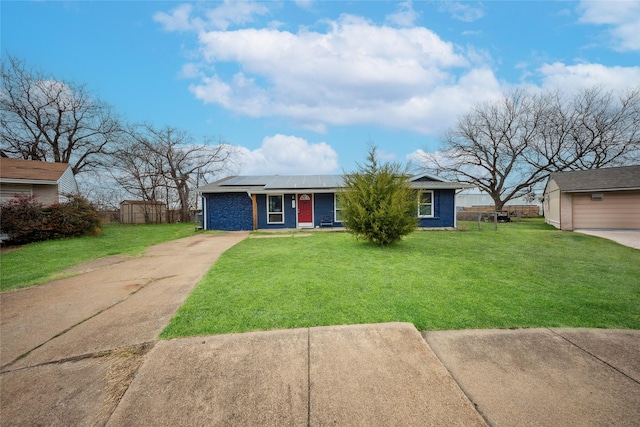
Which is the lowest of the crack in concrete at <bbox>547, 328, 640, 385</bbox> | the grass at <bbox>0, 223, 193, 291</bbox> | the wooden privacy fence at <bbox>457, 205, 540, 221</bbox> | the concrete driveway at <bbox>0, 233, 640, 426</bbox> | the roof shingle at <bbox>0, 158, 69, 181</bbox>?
the crack in concrete at <bbox>547, 328, 640, 385</bbox>

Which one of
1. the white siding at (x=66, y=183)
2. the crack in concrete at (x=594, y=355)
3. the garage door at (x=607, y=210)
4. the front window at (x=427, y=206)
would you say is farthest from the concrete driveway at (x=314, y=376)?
the garage door at (x=607, y=210)

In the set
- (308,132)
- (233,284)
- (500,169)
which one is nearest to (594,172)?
(500,169)

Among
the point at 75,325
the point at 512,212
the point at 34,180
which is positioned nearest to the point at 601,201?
the point at 512,212

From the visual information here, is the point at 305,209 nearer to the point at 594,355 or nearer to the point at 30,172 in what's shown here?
the point at 594,355

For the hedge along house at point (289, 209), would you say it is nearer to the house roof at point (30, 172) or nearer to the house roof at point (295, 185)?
the house roof at point (295, 185)

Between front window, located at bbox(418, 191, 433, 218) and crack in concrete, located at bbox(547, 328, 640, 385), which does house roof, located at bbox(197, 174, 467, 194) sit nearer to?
front window, located at bbox(418, 191, 433, 218)

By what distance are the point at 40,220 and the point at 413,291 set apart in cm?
1388

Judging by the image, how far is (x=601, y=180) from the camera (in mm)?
14609

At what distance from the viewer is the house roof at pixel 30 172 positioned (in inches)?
460

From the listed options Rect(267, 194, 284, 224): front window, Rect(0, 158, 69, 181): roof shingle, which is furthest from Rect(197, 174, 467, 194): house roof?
Rect(0, 158, 69, 181): roof shingle

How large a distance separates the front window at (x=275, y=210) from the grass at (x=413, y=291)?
7.44m

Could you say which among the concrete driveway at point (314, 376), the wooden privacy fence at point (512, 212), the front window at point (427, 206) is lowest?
the concrete driveway at point (314, 376)

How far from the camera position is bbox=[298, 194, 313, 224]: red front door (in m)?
15.2

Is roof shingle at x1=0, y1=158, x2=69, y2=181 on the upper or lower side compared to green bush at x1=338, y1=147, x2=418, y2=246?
upper
